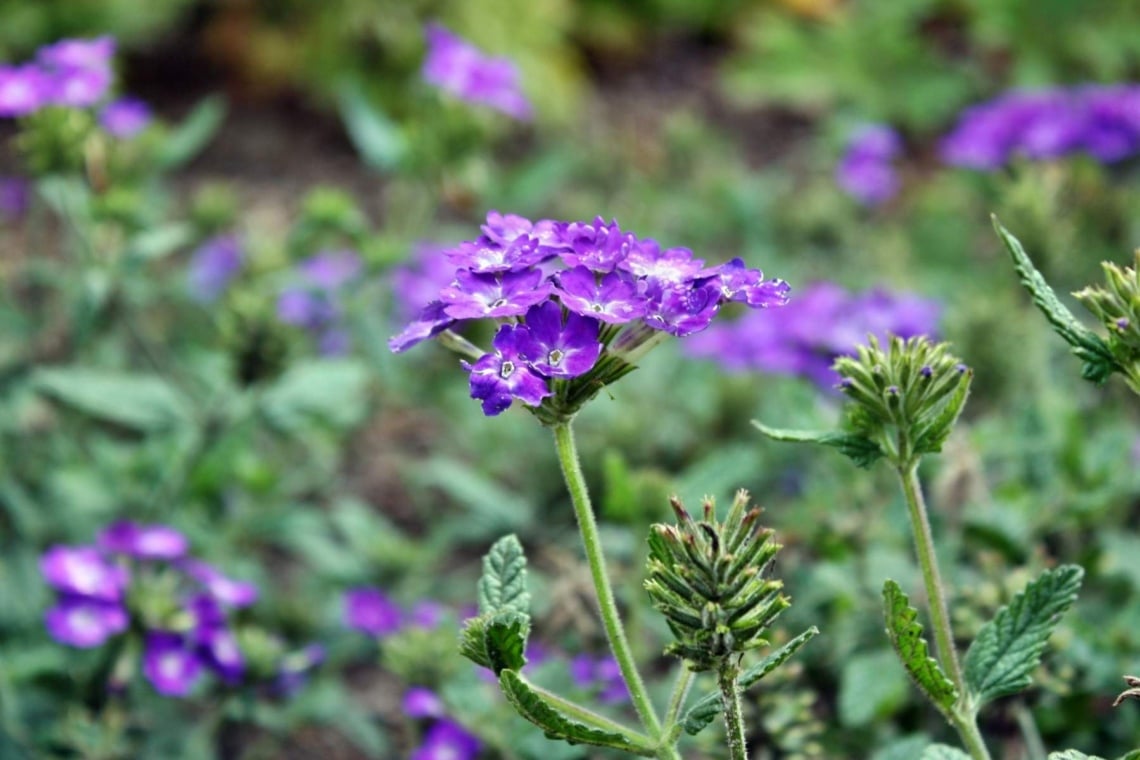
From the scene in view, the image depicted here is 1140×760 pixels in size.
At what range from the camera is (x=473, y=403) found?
3.37m

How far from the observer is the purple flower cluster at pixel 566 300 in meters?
1.31

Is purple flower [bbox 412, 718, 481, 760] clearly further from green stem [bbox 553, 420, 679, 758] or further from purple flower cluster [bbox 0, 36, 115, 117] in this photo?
purple flower cluster [bbox 0, 36, 115, 117]

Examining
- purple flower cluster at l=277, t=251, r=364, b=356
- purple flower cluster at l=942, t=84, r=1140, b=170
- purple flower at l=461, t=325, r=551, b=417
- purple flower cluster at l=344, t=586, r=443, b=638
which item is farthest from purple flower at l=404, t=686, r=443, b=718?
purple flower cluster at l=942, t=84, r=1140, b=170

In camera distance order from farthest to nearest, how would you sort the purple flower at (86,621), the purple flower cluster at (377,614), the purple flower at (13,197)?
the purple flower at (13,197), the purple flower cluster at (377,614), the purple flower at (86,621)

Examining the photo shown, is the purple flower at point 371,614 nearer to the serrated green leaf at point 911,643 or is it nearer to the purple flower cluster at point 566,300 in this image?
the purple flower cluster at point 566,300

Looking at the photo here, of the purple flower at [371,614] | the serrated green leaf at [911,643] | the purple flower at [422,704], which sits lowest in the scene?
the serrated green leaf at [911,643]

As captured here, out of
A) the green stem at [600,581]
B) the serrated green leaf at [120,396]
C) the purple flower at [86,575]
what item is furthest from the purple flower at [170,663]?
the green stem at [600,581]

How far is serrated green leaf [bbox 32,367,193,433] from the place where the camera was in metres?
2.53

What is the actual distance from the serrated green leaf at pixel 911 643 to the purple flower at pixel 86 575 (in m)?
1.38

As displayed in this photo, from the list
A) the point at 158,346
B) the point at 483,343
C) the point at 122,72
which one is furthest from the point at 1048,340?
the point at 122,72

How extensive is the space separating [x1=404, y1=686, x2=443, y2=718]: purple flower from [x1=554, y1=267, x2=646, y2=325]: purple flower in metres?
0.94

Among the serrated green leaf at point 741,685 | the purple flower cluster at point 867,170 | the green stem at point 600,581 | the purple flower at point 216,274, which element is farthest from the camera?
the purple flower cluster at point 867,170

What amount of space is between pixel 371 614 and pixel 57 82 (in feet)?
4.01

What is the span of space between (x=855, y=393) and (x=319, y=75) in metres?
4.12
